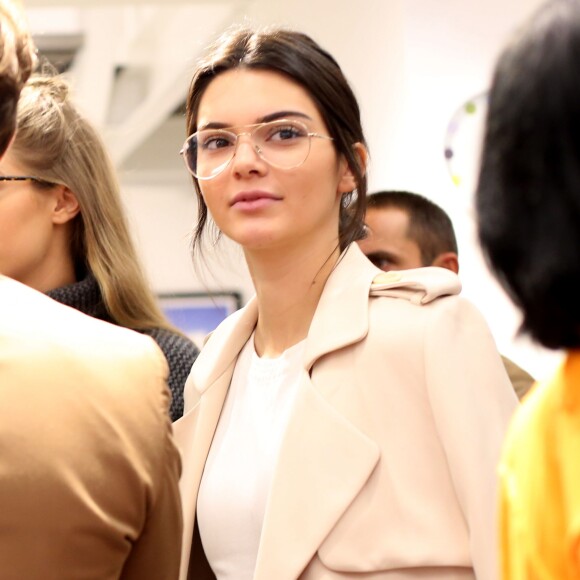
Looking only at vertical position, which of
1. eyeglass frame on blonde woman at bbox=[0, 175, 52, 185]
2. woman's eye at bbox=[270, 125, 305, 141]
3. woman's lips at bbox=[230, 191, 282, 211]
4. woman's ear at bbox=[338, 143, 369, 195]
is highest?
woman's eye at bbox=[270, 125, 305, 141]

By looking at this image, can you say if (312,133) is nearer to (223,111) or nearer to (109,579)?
(223,111)

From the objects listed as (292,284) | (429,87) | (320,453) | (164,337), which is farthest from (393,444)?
(429,87)

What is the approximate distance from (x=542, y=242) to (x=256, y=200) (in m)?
1.11

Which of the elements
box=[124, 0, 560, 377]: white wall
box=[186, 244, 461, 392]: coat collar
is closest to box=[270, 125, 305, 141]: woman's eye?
box=[186, 244, 461, 392]: coat collar

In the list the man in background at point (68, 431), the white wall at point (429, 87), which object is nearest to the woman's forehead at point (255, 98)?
the man in background at point (68, 431)

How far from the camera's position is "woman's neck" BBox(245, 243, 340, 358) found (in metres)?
1.95

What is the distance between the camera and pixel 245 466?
1.86 meters

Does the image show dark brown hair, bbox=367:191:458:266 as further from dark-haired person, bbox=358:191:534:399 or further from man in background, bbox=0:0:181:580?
man in background, bbox=0:0:181:580

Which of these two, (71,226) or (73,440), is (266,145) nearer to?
(71,226)

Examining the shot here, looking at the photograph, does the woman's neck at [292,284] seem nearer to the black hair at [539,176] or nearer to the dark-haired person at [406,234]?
the dark-haired person at [406,234]

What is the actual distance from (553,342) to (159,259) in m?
8.57

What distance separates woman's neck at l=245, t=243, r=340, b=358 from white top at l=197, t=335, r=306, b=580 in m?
0.04

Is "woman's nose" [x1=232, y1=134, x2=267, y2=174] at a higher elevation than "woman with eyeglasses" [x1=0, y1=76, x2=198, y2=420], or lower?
higher

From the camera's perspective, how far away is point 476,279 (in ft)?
12.8
